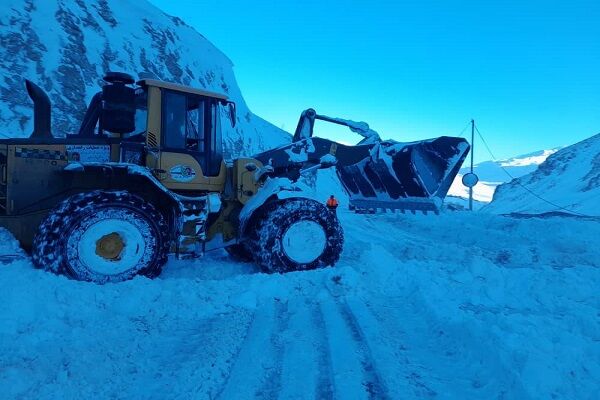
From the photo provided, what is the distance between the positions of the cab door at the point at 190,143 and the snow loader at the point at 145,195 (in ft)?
0.04

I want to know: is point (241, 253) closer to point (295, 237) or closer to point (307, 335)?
point (295, 237)

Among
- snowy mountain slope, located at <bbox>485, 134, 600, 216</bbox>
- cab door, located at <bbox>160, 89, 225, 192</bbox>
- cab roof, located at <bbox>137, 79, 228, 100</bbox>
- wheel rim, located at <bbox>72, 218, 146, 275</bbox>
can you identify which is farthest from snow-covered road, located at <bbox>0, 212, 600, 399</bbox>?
snowy mountain slope, located at <bbox>485, 134, 600, 216</bbox>

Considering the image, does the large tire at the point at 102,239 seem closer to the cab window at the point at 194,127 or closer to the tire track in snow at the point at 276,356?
the cab window at the point at 194,127

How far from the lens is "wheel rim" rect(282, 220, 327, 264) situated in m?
5.30

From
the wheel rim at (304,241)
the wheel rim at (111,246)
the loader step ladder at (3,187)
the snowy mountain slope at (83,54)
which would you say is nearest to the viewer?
the wheel rim at (111,246)

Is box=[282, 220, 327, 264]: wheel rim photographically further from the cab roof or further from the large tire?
the cab roof

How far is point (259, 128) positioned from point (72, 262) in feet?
161

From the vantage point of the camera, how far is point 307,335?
3.23m

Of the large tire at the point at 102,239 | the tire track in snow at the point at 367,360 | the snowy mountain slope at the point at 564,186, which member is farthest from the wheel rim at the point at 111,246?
the snowy mountain slope at the point at 564,186

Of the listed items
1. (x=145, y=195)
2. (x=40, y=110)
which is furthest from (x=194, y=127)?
(x=40, y=110)

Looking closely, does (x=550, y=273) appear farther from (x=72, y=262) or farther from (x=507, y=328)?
(x=72, y=262)

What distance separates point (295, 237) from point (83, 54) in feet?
104

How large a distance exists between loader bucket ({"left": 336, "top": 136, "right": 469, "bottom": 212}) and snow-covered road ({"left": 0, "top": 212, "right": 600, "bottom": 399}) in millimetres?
2587

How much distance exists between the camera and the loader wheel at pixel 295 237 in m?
5.21
